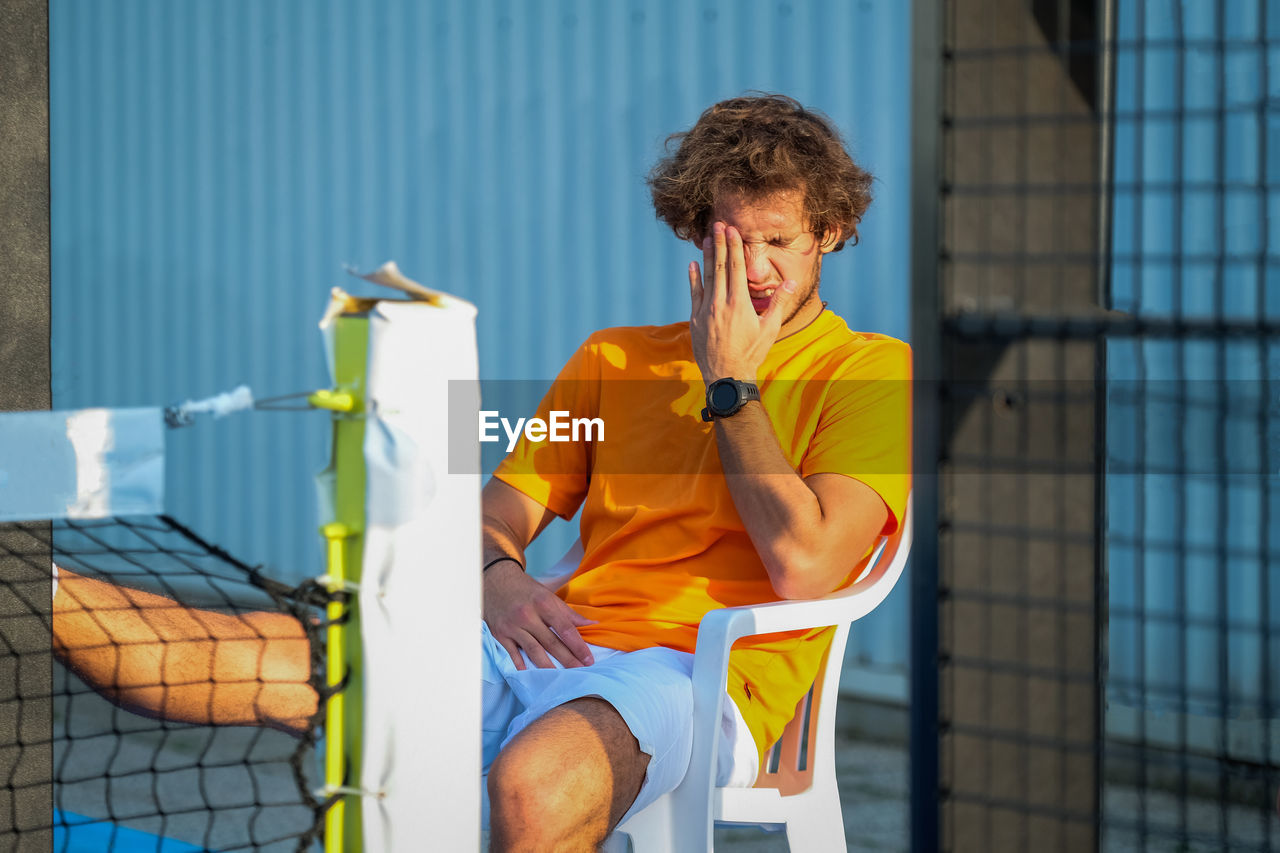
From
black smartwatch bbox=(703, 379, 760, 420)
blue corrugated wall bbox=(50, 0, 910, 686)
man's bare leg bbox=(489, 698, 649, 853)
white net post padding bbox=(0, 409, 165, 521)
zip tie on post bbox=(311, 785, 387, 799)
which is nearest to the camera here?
zip tie on post bbox=(311, 785, 387, 799)

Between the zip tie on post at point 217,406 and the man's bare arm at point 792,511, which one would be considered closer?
the zip tie on post at point 217,406

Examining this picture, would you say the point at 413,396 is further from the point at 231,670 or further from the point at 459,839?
the point at 231,670

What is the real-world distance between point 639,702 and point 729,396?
0.53 meters

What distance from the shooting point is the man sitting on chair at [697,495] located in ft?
5.49

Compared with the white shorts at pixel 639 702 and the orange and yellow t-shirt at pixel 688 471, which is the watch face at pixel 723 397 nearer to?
the orange and yellow t-shirt at pixel 688 471

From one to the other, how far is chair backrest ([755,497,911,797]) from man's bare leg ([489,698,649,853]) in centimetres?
33

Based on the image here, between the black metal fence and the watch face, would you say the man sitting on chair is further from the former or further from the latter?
the black metal fence

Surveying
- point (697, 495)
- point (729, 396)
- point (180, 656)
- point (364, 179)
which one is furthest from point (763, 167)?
point (364, 179)

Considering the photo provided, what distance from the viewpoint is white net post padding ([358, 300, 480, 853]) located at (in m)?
1.05

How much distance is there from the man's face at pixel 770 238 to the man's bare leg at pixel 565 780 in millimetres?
836

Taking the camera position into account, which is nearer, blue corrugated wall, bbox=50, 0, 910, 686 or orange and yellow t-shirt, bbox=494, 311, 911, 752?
orange and yellow t-shirt, bbox=494, 311, 911, 752

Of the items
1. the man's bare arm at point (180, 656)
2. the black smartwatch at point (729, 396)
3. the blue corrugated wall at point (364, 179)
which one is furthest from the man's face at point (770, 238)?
the blue corrugated wall at point (364, 179)

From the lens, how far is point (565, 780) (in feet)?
5.00
